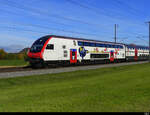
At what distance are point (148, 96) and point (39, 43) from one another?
16.7m

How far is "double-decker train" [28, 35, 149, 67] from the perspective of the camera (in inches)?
824

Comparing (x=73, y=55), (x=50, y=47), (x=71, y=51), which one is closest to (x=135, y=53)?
(x=73, y=55)

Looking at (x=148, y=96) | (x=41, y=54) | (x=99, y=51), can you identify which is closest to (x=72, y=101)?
(x=148, y=96)

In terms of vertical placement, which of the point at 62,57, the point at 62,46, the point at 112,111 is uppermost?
the point at 62,46

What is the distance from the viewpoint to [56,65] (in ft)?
78.9

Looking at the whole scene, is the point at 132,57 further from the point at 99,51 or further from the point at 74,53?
the point at 74,53

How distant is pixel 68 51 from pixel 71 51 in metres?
0.60

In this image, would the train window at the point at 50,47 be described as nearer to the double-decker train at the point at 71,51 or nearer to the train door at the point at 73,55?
the double-decker train at the point at 71,51

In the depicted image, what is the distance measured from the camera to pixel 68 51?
2422cm

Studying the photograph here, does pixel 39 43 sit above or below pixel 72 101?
above

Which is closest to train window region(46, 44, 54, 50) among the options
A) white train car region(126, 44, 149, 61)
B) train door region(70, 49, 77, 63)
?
train door region(70, 49, 77, 63)

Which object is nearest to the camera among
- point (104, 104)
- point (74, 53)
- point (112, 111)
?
point (112, 111)

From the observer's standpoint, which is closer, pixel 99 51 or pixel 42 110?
pixel 42 110

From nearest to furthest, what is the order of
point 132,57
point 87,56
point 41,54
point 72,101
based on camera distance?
1. point 72,101
2. point 41,54
3. point 87,56
4. point 132,57
